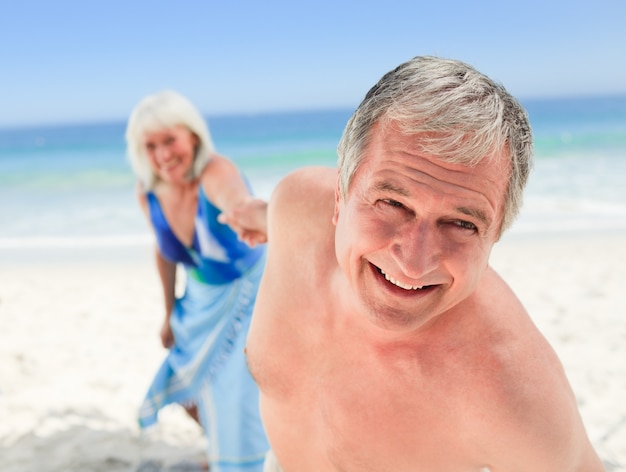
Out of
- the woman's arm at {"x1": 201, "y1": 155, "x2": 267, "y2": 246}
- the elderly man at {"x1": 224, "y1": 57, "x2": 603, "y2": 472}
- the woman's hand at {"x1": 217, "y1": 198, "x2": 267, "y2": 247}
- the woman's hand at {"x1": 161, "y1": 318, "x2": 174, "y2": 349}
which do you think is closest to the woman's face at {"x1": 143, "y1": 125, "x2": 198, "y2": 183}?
the woman's arm at {"x1": 201, "y1": 155, "x2": 267, "y2": 246}

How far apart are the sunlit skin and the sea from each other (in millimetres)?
3479

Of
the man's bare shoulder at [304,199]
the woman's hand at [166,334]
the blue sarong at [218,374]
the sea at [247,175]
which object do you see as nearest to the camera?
the man's bare shoulder at [304,199]

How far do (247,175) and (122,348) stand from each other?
1409 centimetres

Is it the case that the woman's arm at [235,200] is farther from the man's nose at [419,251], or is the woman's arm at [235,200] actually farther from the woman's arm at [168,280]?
the man's nose at [419,251]

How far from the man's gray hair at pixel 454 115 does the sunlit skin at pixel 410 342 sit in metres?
0.02

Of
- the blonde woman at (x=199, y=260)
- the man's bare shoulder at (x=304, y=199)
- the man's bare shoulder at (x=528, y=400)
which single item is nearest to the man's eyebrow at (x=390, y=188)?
the man's bare shoulder at (x=528, y=400)

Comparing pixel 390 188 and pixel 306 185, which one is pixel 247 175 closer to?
pixel 306 185

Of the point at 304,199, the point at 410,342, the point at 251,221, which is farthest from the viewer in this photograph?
the point at 251,221

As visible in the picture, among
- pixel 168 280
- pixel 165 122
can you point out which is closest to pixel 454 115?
pixel 165 122

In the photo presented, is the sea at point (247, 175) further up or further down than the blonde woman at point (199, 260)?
further down

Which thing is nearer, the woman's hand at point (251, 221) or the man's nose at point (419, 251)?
the man's nose at point (419, 251)

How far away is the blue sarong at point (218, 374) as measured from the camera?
2834 mm

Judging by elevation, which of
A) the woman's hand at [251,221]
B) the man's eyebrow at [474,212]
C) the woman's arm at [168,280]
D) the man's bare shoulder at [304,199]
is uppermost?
the man's eyebrow at [474,212]

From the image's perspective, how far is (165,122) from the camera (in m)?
3.24
